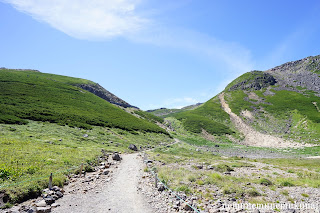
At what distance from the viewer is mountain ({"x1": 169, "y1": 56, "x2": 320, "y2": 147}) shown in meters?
68.8

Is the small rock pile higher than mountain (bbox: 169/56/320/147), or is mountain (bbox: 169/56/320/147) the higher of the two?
mountain (bbox: 169/56/320/147)

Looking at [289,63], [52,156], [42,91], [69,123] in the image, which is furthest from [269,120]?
[289,63]

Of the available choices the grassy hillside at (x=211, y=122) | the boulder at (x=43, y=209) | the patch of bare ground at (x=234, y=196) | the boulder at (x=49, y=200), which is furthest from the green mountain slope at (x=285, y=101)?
the boulder at (x=43, y=209)

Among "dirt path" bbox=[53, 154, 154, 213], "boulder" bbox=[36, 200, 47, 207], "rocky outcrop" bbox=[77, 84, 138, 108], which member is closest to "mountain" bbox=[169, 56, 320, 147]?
"rocky outcrop" bbox=[77, 84, 138, 108]

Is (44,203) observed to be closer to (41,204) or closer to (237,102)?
(41,204)

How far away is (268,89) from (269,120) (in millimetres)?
50591

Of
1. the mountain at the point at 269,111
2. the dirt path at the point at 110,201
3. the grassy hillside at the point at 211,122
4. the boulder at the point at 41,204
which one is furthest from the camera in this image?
the grassy hillside at the point at 211,122

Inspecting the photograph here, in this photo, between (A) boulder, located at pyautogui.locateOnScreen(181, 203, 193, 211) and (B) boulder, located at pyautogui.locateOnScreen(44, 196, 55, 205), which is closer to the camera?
(A) boulder, located at pyautogui.locateOnScreen(181, 203, 193, 211)

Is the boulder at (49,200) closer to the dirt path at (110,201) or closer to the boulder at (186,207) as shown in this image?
the dirt path at (110,201)

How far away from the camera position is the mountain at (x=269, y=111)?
226ft

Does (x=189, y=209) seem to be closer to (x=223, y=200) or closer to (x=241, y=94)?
(x=223, y=200)

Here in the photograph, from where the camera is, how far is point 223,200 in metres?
10.2

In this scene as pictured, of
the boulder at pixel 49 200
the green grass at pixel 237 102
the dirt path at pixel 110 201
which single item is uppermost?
the green grass at pixel 237 102

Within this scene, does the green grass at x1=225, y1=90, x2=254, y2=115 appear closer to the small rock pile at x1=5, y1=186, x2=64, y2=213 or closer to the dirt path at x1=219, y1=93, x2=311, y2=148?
the dirt path at x1=219, y1=93, x2=311, y2=148
